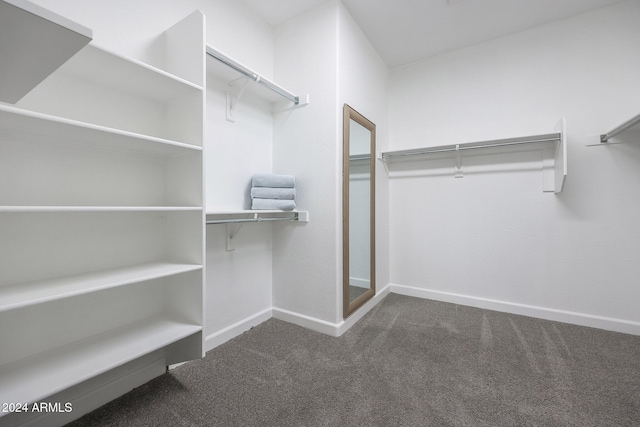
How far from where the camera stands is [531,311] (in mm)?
2240

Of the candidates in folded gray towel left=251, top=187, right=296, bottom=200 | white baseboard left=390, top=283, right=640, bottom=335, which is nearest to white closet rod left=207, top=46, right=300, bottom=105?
folded gray towel left=251, top=187, right=296, bottom=200

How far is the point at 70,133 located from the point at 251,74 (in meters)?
1.01

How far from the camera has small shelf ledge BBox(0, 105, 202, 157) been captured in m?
0.88

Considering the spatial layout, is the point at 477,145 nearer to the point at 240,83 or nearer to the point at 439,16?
the point at 439,16

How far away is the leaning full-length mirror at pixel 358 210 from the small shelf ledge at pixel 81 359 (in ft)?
3.84

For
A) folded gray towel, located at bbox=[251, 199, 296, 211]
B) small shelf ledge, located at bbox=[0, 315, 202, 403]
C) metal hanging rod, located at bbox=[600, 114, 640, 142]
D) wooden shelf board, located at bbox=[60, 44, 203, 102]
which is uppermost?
wooden shelf board, located at bbox=[60, 44, 203, 102]

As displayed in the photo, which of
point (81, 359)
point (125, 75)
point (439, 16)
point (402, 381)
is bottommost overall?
point (402, 381)

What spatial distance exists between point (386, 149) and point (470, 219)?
108 cm

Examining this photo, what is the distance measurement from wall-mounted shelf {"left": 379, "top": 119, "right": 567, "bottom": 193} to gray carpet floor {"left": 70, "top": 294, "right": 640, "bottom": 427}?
1.18 meters

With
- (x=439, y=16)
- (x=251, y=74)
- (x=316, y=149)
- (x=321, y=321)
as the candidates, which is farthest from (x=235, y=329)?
(x=439, y=16)

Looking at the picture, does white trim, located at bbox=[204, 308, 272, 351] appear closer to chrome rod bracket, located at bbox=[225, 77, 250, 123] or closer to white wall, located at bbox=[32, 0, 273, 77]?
chrome rod bracket, located at bbox=[225, 77, 250, 123]

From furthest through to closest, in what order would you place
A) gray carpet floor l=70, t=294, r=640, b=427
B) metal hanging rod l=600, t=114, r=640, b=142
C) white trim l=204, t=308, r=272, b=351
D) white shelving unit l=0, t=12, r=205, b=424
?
white trim l=204, t=308, r=272, b=351, metal hanging rod l=600, t=114, r=640, b=142, gray carpet floor l=70, t=294, r=640, b=427, white shelving unit l=0, t=12, r=205, b=424

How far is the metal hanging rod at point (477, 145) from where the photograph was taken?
6.63 ft

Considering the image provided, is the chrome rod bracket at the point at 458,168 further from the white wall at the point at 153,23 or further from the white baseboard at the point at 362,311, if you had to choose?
the white wall at the point at 153,23
